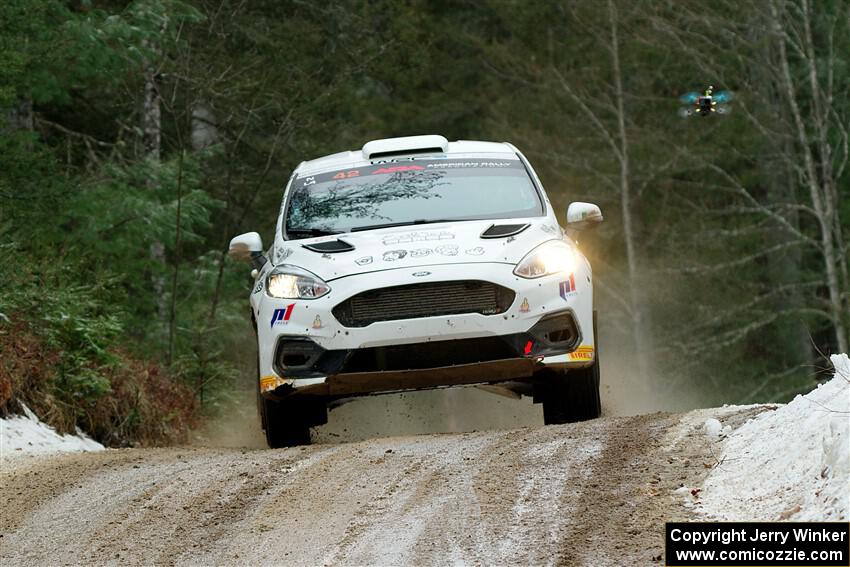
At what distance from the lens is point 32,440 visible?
1098cm

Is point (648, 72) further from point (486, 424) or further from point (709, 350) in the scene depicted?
point (486, 424)

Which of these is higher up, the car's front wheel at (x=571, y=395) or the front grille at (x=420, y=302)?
the front grille at (x=420, y=302)

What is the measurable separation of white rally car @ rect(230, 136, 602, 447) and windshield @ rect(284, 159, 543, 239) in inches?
1.8

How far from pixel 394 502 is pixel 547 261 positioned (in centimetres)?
277

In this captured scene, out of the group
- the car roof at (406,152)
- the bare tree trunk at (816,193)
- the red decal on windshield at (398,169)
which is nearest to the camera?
the red decal on windshield at (398,169)

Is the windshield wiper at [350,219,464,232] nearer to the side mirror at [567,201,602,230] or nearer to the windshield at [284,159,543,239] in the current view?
the windshield at [284,159,543,239]

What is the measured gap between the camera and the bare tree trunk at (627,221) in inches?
1457

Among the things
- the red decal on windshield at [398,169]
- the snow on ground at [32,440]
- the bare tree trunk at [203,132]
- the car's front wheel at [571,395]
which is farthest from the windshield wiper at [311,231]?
the bare tree trunk at [203,132]

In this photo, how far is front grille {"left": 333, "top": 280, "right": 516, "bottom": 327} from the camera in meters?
8.82

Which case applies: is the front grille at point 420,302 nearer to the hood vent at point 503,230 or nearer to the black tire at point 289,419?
the hood vent at point 503,230

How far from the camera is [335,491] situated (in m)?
7.11

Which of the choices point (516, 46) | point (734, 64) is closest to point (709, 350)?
point (734, 64)

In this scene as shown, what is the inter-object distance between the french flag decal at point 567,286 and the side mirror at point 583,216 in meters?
0.99

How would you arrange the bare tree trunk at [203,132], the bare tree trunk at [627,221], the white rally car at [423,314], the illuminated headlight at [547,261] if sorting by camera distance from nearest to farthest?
the white rally car at [423,314], the illuminated headlight at [547,261], the bare tree trunk at [203,132], the bare tree trunk at [627,221]
